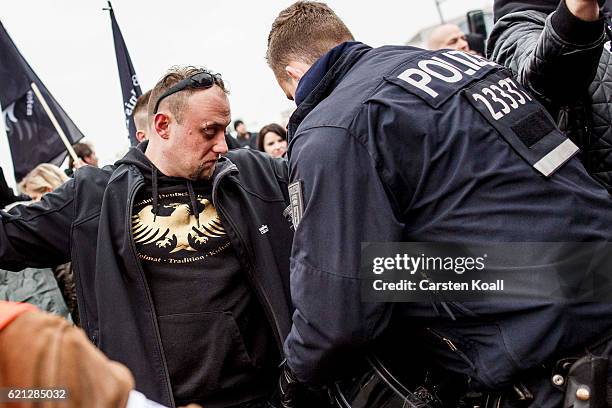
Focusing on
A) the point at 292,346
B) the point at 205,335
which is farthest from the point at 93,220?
the point at 292,346

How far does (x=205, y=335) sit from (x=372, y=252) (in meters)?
1.01

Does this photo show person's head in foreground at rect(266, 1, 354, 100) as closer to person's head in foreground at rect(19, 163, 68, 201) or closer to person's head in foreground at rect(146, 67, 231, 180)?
person's head in foreground at rect(146, 67, 231, 180)

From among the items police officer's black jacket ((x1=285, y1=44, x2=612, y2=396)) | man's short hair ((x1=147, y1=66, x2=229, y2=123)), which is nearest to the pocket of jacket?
police officer's black jacket ((x1=285, y1=44, x2=612, y2=396))

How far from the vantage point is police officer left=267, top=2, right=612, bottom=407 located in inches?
63.0

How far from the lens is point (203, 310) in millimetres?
2383

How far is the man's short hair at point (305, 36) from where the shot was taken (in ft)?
7.08

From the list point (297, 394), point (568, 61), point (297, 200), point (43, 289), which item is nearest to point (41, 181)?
point (43, 289)

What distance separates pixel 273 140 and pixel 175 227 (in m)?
3.84

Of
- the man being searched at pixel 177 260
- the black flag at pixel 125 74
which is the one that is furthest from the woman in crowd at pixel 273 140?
the man being searched at pixel 177 260

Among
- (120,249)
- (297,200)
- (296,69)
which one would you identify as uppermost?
(296,69)

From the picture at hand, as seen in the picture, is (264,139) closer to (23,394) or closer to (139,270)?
(139,270)

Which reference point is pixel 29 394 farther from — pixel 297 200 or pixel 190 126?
pixel 190 126

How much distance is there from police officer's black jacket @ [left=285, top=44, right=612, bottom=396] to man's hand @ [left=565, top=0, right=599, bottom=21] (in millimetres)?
322

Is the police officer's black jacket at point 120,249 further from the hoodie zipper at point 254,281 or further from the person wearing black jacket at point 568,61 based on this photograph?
the person wearing black jacket at point 568,61
